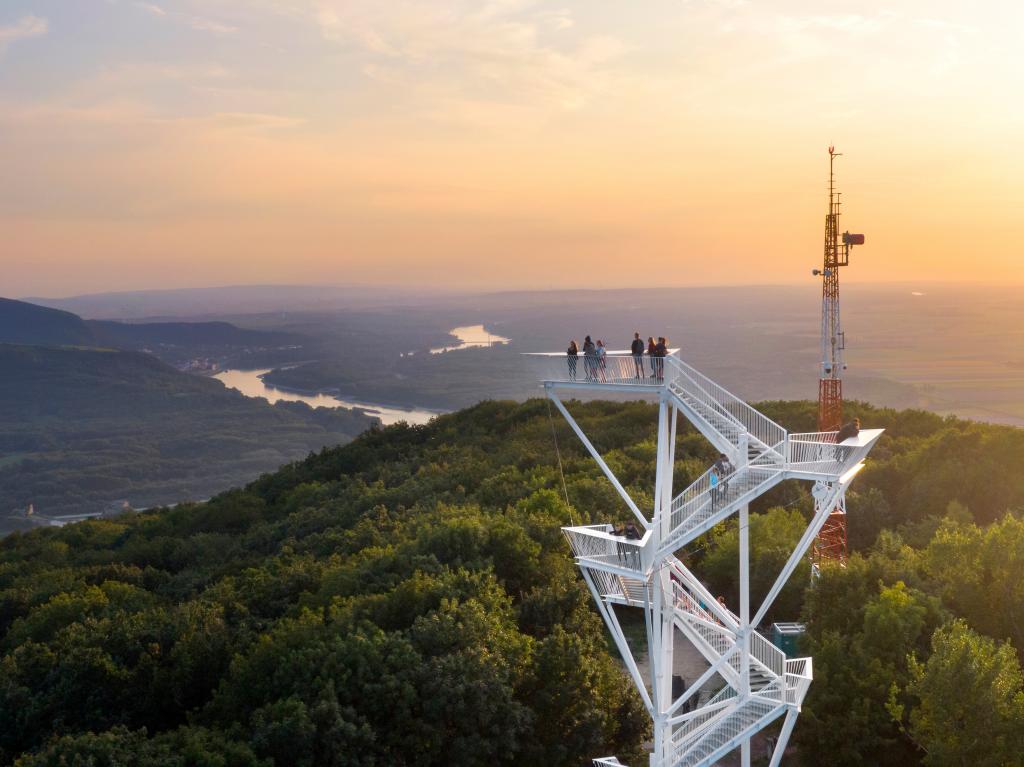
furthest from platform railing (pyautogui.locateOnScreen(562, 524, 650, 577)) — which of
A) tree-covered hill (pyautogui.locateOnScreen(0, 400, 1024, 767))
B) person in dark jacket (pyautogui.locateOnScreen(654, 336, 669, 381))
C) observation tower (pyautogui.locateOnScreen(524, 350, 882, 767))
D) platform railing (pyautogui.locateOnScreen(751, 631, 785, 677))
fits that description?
tree-covered hill (pyautogui.locateOnScreen(0, 400, 1024, 767))

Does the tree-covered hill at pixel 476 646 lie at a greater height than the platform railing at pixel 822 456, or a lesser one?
lesser

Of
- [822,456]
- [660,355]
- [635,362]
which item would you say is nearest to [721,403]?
[660,355]

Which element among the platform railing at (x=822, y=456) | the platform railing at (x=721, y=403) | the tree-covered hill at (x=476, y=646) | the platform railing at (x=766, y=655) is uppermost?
the platform railing at (x=721, y=403)

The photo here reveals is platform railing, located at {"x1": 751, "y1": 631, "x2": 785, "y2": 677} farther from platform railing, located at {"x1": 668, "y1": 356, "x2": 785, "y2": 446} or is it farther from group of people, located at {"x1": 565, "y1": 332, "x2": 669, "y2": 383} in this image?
group of people, located at {"x1": 565, "y1": 332, "x2": 669, "y2": 383}

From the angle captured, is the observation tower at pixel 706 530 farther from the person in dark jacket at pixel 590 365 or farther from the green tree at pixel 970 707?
the green tree at pixel 970 707

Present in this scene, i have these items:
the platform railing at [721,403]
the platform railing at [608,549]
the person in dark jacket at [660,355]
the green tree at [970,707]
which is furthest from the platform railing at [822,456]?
the green tree at [970,707]

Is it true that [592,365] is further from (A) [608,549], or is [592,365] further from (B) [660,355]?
(A) [608,549]
